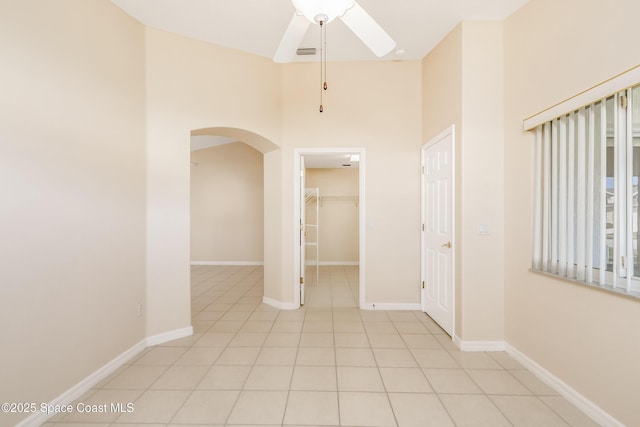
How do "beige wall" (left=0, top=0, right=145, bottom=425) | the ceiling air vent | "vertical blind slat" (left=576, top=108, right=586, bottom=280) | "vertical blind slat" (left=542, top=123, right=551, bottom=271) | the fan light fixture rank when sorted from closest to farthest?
the fan light fixture
"beige wall" (left=0, top=0, right=145, bottom=425)
"vertical blind slat" (left=576, top=108, right=586, bottom=280)
"vertical blind slat" (left=542, top=123, right=551, bottom=271)
the ceiling air vent

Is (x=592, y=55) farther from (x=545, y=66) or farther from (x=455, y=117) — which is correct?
(x=455, y=117)

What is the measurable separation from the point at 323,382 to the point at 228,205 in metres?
5.53

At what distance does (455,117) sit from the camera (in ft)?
8.94

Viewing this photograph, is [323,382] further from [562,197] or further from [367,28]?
[367,28]

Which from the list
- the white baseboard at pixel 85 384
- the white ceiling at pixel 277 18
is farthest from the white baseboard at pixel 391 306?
Answer: the white ceiling at pixel 277 18

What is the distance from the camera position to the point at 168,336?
110 inches

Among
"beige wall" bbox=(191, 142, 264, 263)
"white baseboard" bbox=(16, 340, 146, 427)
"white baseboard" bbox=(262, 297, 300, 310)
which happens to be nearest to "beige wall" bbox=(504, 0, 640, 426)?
"white baseboard" bbox=(262, 297, 300, 310)

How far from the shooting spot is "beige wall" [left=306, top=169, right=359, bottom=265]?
22.6 ft

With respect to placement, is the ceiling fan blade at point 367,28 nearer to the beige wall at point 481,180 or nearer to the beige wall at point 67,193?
the beige wall at point 481,180

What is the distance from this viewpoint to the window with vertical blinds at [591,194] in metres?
1.59

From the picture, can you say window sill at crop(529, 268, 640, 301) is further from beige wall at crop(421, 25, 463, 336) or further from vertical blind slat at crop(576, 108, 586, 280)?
beige wall at crop(421, 25, 463, 336)

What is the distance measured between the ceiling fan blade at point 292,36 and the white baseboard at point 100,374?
2.72m

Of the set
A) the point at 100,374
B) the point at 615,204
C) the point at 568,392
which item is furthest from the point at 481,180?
the point at 100,374

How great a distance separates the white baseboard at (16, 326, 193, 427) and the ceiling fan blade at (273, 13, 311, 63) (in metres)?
2.72
